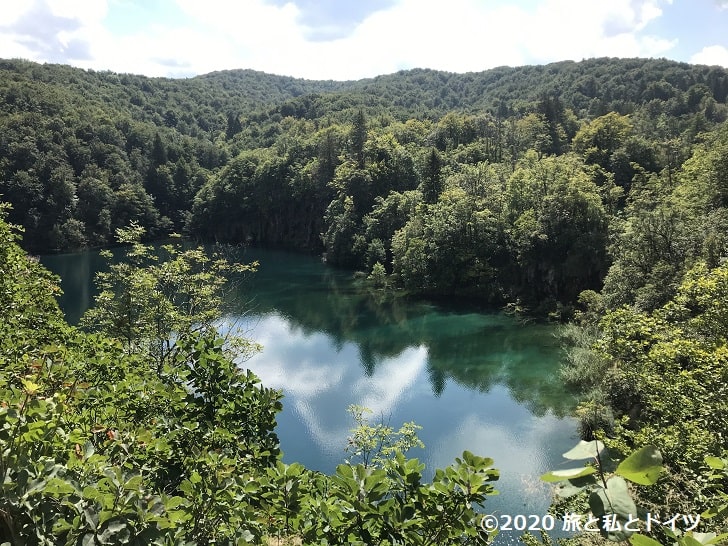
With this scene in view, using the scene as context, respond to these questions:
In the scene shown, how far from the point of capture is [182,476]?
4215 mm

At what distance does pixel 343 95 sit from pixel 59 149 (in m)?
61.4

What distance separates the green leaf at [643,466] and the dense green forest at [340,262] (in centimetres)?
11

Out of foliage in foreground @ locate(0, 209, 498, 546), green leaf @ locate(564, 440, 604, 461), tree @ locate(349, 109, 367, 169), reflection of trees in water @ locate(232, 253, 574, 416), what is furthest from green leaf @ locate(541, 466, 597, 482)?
tree @ locate(349, 109, 367, 169)

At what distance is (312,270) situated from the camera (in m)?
49.6

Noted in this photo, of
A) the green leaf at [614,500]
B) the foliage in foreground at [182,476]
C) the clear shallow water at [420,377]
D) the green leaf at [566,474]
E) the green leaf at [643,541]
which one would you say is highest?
the green leaf at [566,474]

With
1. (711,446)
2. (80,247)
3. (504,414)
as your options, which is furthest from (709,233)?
(80,247)

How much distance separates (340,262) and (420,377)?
90.1 feet

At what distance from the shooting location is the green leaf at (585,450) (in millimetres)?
1444

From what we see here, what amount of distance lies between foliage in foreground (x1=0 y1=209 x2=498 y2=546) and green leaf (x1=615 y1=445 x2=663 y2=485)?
168cm

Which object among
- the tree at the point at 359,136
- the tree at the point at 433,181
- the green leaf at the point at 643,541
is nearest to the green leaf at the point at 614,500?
the green leaf at the point at 643,541

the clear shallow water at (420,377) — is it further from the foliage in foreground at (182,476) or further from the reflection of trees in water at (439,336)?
the foliage in foreground at (182,476)

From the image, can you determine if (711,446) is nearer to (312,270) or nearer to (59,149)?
(312,270)

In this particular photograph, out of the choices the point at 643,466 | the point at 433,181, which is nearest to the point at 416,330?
the point at 433,181

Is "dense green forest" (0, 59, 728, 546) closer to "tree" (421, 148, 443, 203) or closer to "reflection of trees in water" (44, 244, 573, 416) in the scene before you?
"tree" (421, 148, 443, 203)
